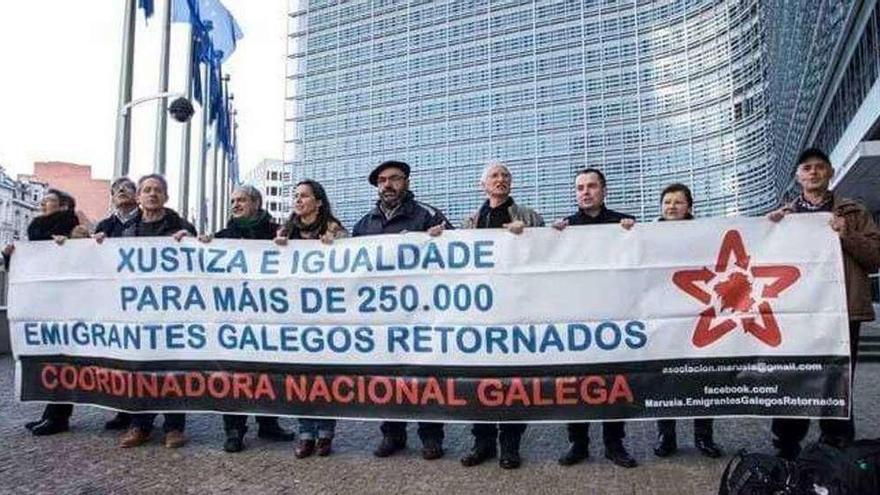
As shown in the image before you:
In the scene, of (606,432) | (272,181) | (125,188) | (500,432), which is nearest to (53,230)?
(125,188)

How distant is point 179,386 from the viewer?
4.83 m

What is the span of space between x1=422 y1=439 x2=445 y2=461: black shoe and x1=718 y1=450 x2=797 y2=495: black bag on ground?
178 cm

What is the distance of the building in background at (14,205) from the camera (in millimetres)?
91188

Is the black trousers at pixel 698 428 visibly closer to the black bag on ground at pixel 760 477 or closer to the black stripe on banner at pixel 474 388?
the black stripe on banner at pixel 474 388

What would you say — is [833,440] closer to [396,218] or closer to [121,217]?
[396,218]

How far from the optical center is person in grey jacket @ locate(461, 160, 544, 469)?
4352 mm

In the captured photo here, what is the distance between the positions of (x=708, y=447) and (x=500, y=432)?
132 centimetres

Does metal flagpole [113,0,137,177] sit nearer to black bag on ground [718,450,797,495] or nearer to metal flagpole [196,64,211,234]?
metal flagpole [196,64,211,234]

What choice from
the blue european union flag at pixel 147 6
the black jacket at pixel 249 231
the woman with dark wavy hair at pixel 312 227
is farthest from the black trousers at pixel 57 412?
the blue european union flag at pixel 147 6

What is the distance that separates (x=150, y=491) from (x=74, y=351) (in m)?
1.75

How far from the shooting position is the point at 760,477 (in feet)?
10.3

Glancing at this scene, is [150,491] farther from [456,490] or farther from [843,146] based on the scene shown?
[843,146]

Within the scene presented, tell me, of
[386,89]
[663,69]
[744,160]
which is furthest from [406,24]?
[744,160]

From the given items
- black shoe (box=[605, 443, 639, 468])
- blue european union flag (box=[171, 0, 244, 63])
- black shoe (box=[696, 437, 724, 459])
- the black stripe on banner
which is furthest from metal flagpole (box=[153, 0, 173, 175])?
black shoe (box=[696, 437, 724, 459])
